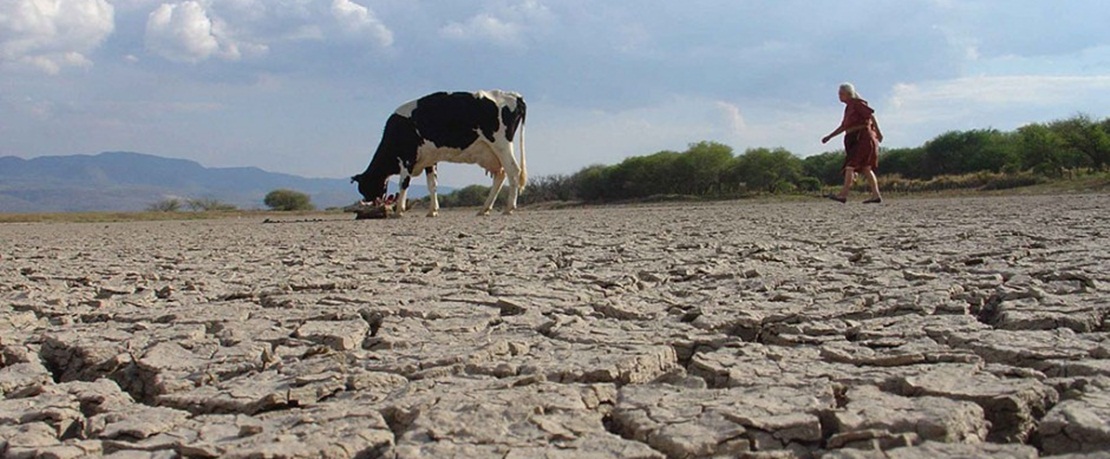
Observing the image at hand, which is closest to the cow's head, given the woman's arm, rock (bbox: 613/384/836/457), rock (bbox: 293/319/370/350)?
the woman's arm

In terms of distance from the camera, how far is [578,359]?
2104 mm

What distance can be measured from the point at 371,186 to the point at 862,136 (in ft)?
23.6

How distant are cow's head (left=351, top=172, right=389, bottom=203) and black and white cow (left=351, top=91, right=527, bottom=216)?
1.45 ft

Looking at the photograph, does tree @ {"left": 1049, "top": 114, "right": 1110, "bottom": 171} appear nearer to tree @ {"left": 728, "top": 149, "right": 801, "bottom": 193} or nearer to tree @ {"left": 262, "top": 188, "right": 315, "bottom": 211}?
tree @ {"left": 728, "top": 149, "right": 801, "bottom": 193}

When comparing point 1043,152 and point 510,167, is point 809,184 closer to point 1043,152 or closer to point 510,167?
point 1043,152

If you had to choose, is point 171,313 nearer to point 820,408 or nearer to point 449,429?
point 449,429

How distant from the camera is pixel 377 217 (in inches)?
489

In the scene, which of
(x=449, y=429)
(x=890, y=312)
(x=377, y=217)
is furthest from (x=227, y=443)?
(x=377, y=217)

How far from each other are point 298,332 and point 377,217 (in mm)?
9997

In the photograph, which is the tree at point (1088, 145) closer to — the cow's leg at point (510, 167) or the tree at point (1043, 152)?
the tree at point (1043, 152)

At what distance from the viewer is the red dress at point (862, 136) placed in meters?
10.2

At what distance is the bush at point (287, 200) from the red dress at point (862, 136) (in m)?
24.1

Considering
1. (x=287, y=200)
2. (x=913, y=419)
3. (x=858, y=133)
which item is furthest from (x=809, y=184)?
(x=913, y=419)

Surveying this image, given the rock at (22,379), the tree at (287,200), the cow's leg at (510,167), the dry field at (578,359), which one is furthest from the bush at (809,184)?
the rock at (22,379)
